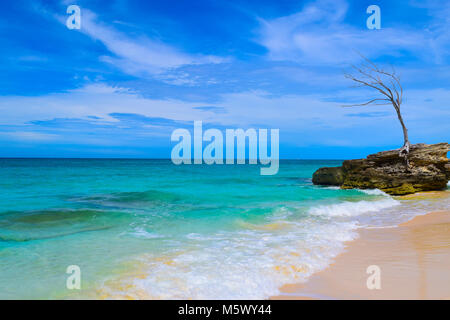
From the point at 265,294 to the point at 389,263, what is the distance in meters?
2.53

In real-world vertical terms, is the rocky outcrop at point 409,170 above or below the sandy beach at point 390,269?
above

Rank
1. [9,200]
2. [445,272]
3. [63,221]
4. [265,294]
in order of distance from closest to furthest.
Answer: [265,294] < [445,272] < [63,221] < [9,200]

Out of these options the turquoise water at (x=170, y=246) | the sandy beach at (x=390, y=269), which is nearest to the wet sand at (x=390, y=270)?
the sandy beach at (x=390, y=269)

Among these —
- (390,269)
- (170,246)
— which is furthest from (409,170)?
(170,246)

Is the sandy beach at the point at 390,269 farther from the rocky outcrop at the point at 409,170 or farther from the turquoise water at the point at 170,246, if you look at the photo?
the rocky outcrop at the point at 409,170

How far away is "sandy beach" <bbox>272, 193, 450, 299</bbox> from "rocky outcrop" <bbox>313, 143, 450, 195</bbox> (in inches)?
383

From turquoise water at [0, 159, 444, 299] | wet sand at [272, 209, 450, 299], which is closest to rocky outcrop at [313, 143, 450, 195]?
turquoise water at [0, 159, 444, 299]

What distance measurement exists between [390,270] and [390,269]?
0.06m

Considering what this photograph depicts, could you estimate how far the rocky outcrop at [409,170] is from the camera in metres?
16.4

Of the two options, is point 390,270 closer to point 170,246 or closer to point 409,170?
point 170,246

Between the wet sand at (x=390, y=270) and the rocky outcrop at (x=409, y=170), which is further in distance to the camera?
the rocky outcrop at (x=409, y=170)

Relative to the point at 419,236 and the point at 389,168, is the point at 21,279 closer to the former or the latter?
the point at 419,236
